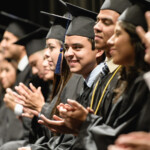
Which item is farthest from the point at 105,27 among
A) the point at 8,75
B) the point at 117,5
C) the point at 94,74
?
the point at 8,75

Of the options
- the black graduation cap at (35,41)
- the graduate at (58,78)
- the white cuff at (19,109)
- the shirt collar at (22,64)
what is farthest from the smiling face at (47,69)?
the shirt collar at (22,64)

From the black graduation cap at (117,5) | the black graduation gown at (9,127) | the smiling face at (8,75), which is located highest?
the black graduation cap at (117,5)

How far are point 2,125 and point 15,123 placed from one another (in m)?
0.39

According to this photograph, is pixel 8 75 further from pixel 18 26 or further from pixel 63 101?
pixel 63 101

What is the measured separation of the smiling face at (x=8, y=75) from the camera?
5871 mm

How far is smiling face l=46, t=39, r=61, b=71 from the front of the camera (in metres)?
4.07

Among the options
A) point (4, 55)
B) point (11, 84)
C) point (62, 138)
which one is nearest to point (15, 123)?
point (11, 84)

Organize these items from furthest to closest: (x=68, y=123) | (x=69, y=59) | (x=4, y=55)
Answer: (x=4, y=55), (x=69, y=59), (x=68, y=123)

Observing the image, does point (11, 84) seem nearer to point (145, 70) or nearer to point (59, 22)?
point (59, 22)

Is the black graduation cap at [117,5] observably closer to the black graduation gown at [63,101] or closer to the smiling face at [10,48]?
the black graduation gown at [63,101]

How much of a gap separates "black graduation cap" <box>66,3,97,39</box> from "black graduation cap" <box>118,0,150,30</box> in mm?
995

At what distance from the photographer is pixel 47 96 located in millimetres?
4688

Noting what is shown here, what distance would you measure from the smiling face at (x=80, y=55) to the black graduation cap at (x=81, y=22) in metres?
0.06

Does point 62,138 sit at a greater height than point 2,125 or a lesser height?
greater
